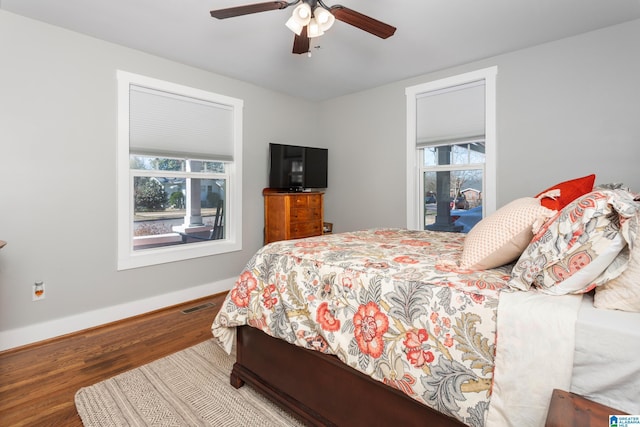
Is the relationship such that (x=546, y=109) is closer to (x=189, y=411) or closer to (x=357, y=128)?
(x=357, y=128)

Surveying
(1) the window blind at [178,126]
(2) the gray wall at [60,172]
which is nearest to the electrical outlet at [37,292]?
(2) the gray wall at [60,172]

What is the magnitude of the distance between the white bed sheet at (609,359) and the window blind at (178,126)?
347cm

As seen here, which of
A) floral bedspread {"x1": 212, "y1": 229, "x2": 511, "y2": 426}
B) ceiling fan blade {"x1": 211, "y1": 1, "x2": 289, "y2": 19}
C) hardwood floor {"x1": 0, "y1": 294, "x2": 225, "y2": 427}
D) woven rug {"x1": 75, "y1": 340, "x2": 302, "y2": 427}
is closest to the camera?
floral bedspread {"x1": 212, "y1": 229, "x2": 511, "y2": 426}

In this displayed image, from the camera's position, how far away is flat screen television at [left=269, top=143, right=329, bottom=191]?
4.11 m

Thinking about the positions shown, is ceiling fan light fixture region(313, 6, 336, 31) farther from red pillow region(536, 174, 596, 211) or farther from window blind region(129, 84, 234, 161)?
window blind region(129, 84, 234, 161)

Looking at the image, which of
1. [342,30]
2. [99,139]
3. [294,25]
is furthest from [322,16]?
[99,139]

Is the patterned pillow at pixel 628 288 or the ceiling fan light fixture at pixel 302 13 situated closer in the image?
the patterned pillow at pixel 628 288

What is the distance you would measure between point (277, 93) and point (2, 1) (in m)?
2.63

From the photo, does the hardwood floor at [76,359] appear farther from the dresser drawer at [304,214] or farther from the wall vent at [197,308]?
the dresser drawer at [304,214]

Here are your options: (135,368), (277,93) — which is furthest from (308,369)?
(277,93)

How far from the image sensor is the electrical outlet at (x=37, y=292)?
102 inches

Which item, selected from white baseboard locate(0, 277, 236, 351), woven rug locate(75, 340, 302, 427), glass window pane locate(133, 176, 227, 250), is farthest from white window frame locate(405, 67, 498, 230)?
woven rug locate(75, 340, 302, 427)

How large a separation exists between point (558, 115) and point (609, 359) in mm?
2795

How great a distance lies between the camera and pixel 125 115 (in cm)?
299
